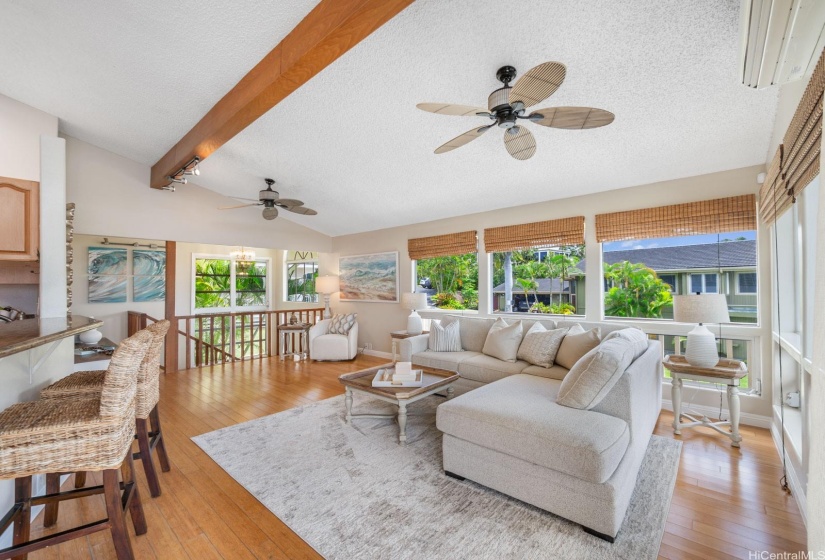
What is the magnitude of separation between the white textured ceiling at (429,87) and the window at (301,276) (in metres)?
3.75

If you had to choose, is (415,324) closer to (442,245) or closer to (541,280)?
(442,245)

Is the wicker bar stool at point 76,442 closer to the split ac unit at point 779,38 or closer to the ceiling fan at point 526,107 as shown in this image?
the ceiling fan at point 526,107

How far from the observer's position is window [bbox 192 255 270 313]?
7578 mm

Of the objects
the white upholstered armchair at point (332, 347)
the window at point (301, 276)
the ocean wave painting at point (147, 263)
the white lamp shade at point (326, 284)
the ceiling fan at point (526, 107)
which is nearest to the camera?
the ceiling fan at point (526, 107)

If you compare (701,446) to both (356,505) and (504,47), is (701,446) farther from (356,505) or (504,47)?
(504,47)

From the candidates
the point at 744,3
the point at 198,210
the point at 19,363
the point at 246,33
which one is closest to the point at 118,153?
the point at 198,210

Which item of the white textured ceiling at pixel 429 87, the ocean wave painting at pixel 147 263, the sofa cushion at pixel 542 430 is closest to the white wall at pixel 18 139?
the white textured ceiling at pixel 429 87

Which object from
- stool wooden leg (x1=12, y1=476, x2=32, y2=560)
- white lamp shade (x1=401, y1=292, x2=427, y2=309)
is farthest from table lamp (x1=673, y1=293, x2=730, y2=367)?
stool wooden leg (x1=12, y1=476, x2=32, y2=560)

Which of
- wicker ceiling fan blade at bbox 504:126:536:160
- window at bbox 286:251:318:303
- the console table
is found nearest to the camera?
wicker ceiling fan blade at bbox 504:126:536:160

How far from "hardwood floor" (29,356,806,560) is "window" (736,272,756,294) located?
124cm

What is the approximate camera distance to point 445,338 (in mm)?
4352

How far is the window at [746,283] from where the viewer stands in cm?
329

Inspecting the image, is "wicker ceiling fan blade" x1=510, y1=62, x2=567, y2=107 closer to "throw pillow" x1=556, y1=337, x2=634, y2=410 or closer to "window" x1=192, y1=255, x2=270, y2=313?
"throw pillow" x1=556, y1=337, x2=634, y2=410

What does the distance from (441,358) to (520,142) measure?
248 cm
